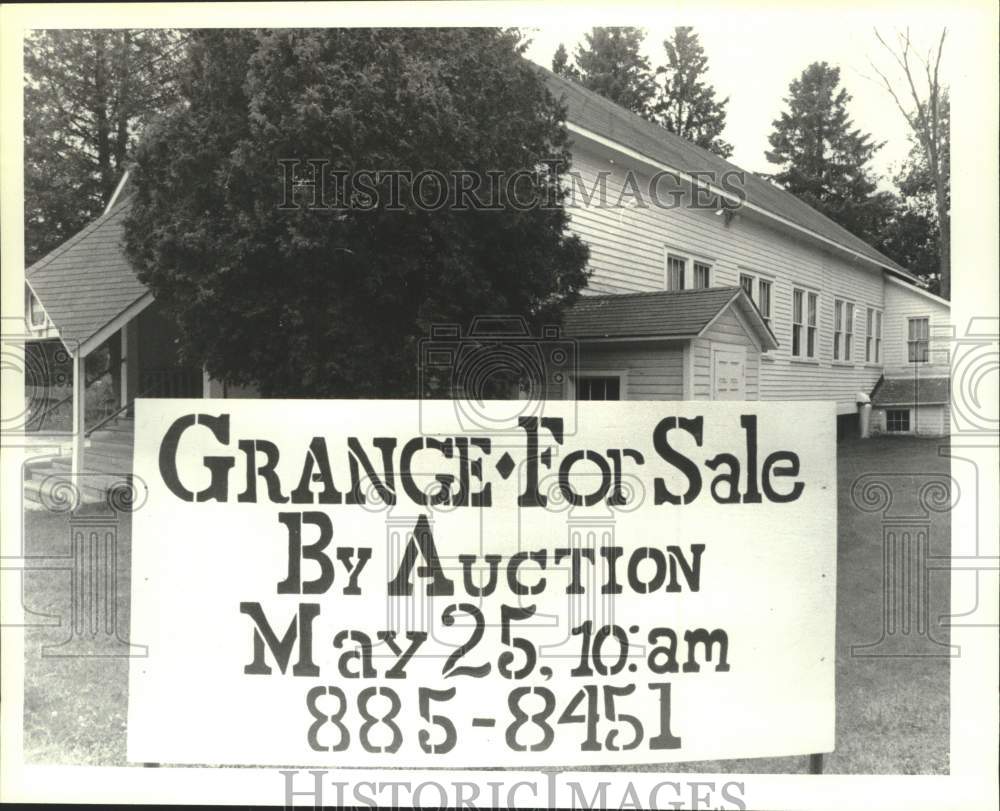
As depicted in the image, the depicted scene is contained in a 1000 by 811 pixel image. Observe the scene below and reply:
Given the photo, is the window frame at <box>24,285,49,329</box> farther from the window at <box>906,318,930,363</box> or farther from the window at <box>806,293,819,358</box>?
the window at <box>906,318,930,363</box>

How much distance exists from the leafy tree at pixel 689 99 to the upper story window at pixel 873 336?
93 cm

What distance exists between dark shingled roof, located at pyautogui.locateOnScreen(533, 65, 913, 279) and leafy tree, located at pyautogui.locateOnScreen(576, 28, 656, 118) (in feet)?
0.18

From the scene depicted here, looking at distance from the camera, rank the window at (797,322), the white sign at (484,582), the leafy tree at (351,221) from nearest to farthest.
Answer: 1. the leafy tree at (351,221)
2. the white sign at (484,582)
3. the window at (797,322)

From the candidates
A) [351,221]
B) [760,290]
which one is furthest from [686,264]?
[351,221]

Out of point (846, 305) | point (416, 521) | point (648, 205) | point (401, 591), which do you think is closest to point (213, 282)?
point (416, 521)

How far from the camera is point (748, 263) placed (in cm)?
325

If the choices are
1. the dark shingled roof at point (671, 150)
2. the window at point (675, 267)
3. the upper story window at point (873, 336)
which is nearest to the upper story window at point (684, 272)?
the window at point (675, 267)

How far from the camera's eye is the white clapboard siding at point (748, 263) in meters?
3.09

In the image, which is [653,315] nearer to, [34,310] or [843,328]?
[843,328]

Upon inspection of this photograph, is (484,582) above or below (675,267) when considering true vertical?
below

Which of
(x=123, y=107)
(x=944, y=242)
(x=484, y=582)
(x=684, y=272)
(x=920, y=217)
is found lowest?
(x=484, y=582)

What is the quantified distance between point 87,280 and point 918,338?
346cm

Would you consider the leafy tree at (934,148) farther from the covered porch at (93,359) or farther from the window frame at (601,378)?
the covered porch at (93,359)

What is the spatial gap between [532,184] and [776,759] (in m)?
2.61
